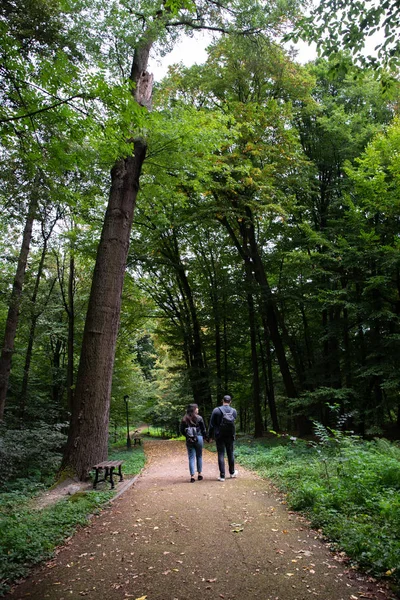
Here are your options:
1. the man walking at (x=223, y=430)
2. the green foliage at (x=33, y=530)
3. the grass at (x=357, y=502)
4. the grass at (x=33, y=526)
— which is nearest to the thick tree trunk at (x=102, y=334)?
the grass at (x=33, y=526)

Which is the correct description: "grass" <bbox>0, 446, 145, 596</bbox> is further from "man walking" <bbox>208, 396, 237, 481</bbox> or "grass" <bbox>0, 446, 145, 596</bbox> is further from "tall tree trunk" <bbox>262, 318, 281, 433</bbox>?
"tall tree trunk" <bbox>262, 318, 281, 433</bbox>

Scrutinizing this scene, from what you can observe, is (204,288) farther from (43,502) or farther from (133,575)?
(133,575)

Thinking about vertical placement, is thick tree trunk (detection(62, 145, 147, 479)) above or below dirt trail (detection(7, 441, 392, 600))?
above

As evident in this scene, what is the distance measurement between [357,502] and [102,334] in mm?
4807

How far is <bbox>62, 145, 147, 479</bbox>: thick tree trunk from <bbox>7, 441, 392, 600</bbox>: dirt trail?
53.6 inches

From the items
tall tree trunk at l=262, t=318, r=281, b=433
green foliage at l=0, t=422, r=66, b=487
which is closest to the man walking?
green foliage at l=0, t=422, r=66, b=487

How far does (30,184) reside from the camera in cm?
873

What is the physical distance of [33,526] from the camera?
4.09 metres

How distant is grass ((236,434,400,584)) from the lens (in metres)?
3.24

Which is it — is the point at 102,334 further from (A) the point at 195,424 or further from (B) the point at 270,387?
(B) the point at 270,387

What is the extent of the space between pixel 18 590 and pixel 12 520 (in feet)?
4.88

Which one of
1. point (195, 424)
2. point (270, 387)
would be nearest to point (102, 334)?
point (195, 424)

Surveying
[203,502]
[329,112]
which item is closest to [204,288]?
[329,112]

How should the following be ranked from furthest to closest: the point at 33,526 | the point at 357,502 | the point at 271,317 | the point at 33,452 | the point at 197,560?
the point at 271,317, the point at 33,452, the point at 357,502, the point at 33,526, the point at 197,560
